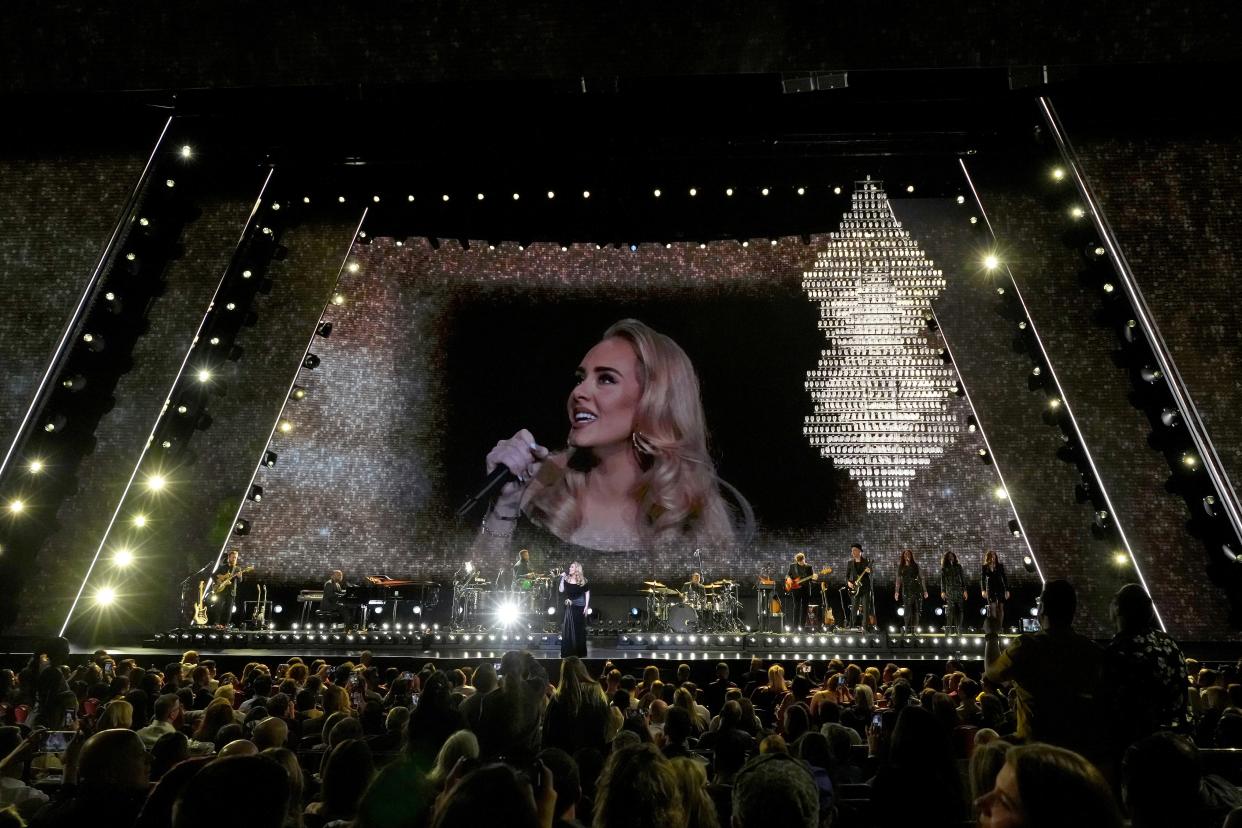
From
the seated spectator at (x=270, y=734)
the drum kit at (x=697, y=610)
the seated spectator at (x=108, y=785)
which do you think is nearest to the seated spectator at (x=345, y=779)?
the seated spectator at (x=108, y=785)

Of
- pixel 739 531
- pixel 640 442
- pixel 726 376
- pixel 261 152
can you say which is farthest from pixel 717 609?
pixel 261 152

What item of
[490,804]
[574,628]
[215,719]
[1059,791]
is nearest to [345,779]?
[490,804]

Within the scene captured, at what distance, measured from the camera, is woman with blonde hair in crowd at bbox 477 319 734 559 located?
14.2 m

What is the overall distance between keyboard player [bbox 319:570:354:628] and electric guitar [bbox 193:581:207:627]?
5.93ft

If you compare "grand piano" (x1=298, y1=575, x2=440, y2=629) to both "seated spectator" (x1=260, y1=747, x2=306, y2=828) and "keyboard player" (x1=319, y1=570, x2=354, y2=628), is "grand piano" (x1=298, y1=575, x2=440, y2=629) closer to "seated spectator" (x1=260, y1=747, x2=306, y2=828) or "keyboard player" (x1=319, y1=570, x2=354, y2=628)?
"keyboard player" (x1=319, y1=570, x2=354, y2=628)

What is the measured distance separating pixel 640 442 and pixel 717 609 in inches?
128

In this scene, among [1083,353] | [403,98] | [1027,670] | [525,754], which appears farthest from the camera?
[1083,353]

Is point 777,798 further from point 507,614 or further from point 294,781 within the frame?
point 507,614

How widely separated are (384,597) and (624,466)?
4.67 metres

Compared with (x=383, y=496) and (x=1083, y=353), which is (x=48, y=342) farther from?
(x=1083, y=353)

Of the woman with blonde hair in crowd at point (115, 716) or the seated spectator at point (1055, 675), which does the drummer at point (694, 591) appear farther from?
the seated spectator at point (1055, 675)

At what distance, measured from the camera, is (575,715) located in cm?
399

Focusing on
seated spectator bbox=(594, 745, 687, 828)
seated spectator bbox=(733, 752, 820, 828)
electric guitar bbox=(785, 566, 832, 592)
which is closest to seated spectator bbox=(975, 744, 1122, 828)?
seated spectator bbox=(733, 752, 820, 828)

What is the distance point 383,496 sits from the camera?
1490 centimetres
